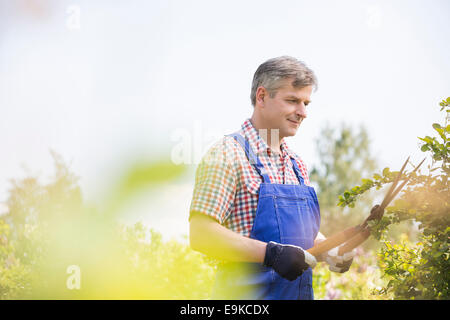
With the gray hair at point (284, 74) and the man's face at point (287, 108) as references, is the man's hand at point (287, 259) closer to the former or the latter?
the man's face at point (287, 108)

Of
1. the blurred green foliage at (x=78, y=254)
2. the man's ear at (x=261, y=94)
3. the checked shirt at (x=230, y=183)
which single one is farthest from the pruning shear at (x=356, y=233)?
the blurred green foliage at (x=78, y=254)

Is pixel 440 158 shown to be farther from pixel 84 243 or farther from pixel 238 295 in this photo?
pixel 84 243

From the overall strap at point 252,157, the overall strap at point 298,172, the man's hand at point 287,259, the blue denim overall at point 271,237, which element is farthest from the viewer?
the overall strap at point 298,172

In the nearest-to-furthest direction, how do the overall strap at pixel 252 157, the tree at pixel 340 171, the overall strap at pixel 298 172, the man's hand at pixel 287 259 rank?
the man's hand at pixel 287 259 < the overall strap at pixel 252 157 < the overall strap at pixel 298 172 < the tree at pixel 340 171

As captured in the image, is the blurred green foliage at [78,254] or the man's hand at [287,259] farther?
the blurred green foliage at [78,254]

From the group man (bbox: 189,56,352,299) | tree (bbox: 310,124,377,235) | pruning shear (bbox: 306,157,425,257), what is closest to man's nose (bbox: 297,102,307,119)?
man (bbox: 189,56,352,299)

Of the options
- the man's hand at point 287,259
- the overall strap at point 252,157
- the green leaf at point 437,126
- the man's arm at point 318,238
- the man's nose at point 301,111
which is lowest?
the man's arm at point 318,238

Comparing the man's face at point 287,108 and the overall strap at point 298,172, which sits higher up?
the man's face at point 287,108

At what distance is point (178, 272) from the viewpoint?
16.1 ft

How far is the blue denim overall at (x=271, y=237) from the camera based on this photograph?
200 centimetres

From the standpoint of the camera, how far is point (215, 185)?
6.40ft

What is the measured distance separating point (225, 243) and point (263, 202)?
290 mm

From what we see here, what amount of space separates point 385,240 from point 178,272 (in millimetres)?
3147
